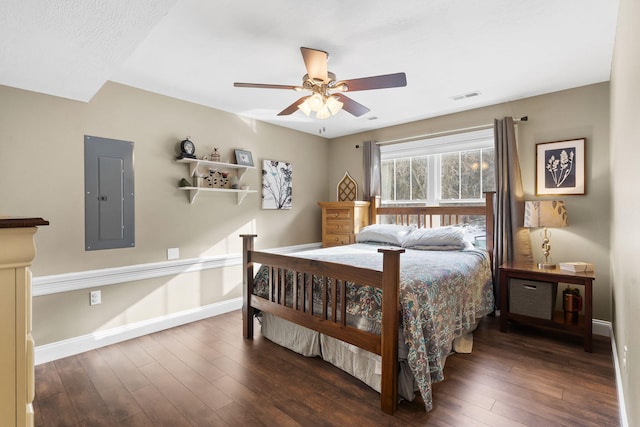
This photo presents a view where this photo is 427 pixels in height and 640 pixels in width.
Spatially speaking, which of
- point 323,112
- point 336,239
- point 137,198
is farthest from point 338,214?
point 137,198

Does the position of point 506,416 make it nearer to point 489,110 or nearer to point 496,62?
point 496,62

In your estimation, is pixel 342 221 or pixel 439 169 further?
pixel 342 221

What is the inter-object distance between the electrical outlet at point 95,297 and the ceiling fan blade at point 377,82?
2.77 m

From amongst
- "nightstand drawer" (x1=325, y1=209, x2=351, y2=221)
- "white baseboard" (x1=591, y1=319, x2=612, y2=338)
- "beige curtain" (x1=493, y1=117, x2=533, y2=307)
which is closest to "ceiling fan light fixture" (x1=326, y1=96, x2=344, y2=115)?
"beige curtain" (x1=493, y1=117, x2=533, y2=307)

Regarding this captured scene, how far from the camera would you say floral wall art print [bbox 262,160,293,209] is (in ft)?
14.3

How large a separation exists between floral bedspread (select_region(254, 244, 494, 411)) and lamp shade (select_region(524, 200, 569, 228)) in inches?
23.9

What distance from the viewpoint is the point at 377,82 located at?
226 centimetres

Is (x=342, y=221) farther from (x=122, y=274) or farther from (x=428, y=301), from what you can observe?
(x=122, y=274)

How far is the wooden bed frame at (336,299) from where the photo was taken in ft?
6.38

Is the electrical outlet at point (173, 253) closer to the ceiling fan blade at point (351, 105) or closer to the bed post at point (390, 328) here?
the ceiling fan blade at point (351, 105)

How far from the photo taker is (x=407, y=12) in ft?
6.55

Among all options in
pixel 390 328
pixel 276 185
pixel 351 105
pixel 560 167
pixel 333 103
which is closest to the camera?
pixel 390 328

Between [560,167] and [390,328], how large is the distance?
106 inches

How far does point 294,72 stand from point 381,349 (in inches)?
91.0
